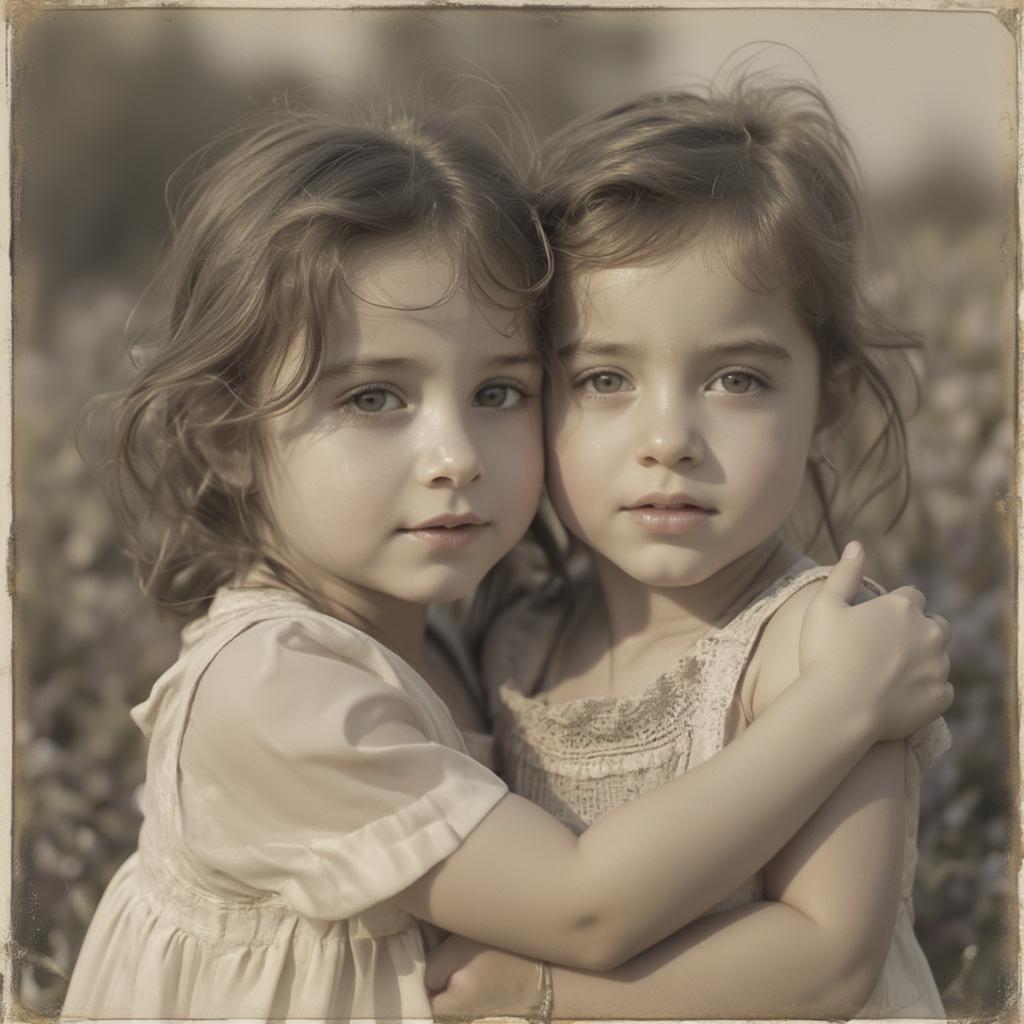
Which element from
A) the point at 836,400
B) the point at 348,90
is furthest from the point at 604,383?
the point at 348,90

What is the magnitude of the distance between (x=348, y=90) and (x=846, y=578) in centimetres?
169

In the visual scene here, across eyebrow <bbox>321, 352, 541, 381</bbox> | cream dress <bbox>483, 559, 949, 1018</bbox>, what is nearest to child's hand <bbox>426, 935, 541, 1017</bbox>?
cream dress <bbox>483, 559, 949, 1018</bbox>

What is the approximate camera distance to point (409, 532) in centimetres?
227

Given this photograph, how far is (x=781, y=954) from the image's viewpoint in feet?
6.82

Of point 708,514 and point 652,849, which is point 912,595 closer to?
point 708,514

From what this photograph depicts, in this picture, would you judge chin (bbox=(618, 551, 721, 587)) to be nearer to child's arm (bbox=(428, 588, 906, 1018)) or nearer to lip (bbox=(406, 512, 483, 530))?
lip (bbox=(406, 512, 483, 530))

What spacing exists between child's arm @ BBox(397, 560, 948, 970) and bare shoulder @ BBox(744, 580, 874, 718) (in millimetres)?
164

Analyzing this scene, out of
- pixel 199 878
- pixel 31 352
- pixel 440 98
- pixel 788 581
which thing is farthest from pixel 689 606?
pixel 31 352

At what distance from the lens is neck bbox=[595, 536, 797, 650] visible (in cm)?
254

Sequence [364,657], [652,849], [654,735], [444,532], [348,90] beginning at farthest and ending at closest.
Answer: [348,90]
[654,735]
[444,532]
[364,657]
[652,849]

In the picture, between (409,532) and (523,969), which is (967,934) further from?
(409,532)

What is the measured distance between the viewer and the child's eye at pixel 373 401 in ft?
7.36

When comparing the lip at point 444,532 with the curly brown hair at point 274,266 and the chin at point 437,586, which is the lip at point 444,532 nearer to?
the chin at point 437,586

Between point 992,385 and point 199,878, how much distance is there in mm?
3160
